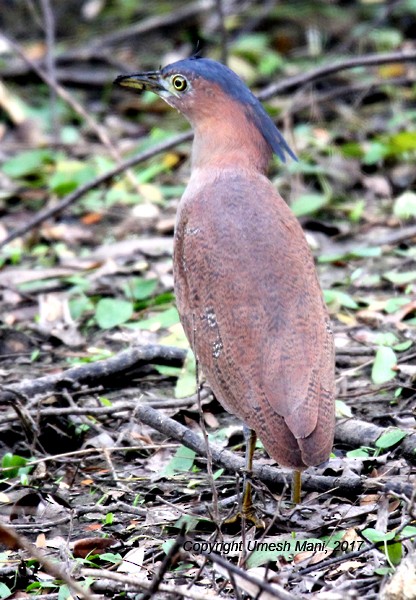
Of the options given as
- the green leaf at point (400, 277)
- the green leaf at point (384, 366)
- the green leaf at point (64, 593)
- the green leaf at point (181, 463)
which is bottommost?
the green leaf at point (64, 593)

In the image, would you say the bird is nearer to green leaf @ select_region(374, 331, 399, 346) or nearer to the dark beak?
the dark beak

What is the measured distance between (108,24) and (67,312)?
587cm

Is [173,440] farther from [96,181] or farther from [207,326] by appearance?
[96,181]

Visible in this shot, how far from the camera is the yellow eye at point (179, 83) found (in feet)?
17.2

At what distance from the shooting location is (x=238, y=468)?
14.8 feet

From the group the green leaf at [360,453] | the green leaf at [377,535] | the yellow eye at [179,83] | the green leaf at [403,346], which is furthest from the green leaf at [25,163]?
the green leaf at [377,535]

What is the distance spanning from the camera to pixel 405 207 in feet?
23.8

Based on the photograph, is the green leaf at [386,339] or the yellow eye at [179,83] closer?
the yellow eye at [179,83]

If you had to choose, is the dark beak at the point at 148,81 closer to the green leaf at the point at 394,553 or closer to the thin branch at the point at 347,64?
the thin branch at the point at 347,64

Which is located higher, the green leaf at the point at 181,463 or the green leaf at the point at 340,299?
the green leaf at the point at 340,299

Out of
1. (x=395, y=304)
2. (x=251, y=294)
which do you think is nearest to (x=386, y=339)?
(x=395, y=304)

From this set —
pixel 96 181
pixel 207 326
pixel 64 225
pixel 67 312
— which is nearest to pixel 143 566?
pixel 207 326

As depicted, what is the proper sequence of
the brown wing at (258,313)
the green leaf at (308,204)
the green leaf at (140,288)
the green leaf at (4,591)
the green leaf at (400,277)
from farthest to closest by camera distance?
the green leaf at (308,204) → the green leaf at (140,288) → the green leaf at (400,277) → the brown wing at (258,313) → the green leaf at (4,591)

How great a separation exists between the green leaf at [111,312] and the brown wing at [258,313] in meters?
1.60
